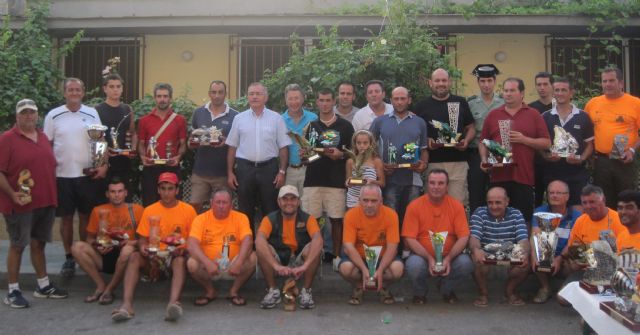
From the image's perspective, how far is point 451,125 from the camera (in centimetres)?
748

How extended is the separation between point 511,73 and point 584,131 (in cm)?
557

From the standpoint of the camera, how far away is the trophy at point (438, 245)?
21.6 feet

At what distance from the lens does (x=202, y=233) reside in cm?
682

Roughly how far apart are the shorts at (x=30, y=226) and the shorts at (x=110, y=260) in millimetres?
610

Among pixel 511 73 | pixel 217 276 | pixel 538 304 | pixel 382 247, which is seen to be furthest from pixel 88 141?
pixel 511 73

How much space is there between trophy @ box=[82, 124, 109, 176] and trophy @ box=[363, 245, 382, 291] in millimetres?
3029

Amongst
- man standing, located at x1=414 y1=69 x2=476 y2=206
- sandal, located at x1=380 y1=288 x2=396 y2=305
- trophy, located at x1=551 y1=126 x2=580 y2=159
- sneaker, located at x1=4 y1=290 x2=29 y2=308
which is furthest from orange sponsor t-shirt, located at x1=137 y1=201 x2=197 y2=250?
trophy, located at x1=551 y1=126 x2=580 y2=159

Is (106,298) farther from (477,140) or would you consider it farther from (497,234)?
(477,140)

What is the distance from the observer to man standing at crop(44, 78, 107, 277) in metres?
7.26

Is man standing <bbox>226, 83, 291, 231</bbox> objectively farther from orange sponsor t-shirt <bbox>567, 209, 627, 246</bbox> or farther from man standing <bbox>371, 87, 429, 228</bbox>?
orange sponsor t-shirt <bbox>567, 209, 627, 246</bbox>

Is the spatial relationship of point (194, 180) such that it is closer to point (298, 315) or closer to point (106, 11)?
point (298, 315)

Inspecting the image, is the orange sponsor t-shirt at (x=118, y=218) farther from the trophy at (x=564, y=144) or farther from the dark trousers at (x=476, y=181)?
the trophy at (x=564, y=144)

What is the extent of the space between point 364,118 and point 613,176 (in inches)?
113

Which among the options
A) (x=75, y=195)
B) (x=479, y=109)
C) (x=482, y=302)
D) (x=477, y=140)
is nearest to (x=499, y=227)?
(x=482, y=302)
